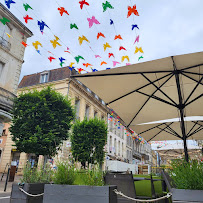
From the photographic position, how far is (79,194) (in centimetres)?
199

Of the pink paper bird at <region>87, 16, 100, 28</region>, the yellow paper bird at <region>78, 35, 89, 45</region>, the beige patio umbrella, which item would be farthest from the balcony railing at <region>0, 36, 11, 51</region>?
the beige patio umbrella

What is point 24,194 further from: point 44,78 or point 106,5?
point 44,78

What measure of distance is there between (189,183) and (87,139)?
13578mm

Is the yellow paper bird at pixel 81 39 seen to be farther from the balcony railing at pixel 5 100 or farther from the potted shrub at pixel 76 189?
the balcony railing at pixel 5 100

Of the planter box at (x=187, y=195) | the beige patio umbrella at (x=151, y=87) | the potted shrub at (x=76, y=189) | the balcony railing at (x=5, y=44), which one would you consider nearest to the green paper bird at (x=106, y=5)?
the beige patio umbrella at (x=151, y=87)

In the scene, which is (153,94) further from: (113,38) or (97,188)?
(97,188)

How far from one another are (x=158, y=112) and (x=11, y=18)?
14215 millimetres

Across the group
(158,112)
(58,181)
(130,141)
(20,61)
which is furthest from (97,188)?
(130,141)

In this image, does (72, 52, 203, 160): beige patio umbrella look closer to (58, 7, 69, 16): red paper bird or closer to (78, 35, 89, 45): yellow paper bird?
(78, 35, 89, 45): yellow paper bird

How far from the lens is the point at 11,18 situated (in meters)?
15.1

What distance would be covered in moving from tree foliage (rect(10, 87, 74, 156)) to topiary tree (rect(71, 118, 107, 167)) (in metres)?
3.28

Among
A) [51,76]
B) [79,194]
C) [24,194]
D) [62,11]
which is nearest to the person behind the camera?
[79,194]

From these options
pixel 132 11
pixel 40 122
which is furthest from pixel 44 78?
pixel 132 11

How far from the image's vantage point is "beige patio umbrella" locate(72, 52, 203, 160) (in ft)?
12.4
